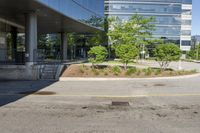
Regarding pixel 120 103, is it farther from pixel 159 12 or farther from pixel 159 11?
pixel 159 11

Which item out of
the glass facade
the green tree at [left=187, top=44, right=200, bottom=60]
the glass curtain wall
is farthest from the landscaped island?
the glass curtain wall

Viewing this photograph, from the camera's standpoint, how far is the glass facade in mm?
27005

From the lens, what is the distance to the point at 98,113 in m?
11.5

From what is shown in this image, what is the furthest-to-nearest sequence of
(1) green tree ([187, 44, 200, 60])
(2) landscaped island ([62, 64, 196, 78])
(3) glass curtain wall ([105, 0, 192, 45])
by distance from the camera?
1. (3) glass curtain wall ([105, 0, 192, 45])
2. (1) green tree ([187, 44, 200, 60])
3. (2) landscaped island ([62, 64, 196, 78])

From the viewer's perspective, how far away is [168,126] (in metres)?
9.53

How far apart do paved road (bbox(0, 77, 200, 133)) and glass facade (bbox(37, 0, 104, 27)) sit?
375 inches

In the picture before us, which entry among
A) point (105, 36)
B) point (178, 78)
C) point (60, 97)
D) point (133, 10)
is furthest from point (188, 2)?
point (60, 97)

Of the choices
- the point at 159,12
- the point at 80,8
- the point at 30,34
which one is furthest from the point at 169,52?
the point at 159,12

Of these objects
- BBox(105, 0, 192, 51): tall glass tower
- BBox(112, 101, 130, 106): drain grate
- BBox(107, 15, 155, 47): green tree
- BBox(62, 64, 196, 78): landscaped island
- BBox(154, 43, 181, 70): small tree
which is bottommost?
BBox(112, 101, 130, 106): drain grate

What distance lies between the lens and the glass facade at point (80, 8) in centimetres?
2700

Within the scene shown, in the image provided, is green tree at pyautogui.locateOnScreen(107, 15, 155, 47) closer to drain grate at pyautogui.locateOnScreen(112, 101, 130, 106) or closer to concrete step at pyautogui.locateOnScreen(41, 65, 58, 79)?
concrete step at pyautogui.locateOnScreen(41, 65, 58, 79)

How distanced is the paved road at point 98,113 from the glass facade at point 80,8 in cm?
951

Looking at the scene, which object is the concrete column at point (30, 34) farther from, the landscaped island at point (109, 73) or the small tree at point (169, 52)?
the small tree at point (169, 52)

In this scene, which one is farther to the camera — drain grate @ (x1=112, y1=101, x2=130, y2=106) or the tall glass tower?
the tall glass tower
